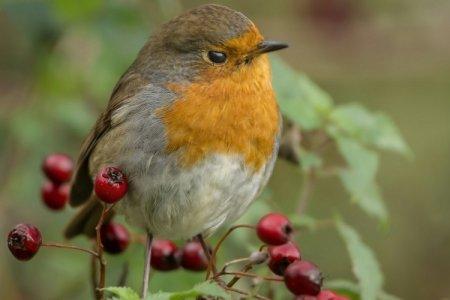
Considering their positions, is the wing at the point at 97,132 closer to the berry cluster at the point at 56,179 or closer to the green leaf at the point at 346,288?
the berry cluster at the point at 56,179

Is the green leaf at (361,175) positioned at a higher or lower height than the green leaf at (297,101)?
lower

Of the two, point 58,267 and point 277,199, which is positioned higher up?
point 277,199

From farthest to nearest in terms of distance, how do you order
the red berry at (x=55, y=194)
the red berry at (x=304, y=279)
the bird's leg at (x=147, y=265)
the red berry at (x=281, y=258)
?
the red berry at (x=55, y=194)
the bird's leg at (x=147, y=265)
the red berry at (x=281, y=258)
the red berry at (x=304, y=279)

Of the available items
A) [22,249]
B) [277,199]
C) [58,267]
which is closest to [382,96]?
[277,199]

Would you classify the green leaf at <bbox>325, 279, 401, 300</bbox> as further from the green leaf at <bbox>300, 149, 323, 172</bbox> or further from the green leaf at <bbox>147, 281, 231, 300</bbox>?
the green leaf at <bbox>147, 281, 231, 300</bbox>

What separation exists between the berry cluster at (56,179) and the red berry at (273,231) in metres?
1.16

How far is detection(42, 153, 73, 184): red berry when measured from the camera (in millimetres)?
4367

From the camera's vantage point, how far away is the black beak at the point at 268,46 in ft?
13.5

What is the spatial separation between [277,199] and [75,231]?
2535mm

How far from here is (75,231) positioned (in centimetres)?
479

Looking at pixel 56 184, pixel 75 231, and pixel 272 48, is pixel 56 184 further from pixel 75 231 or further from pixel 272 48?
pixel 272 48

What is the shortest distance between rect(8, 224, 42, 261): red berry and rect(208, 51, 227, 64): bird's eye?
1.19 metres

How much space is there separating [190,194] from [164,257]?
10.6 inches

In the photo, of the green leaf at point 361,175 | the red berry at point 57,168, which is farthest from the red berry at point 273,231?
the red berry at point 57,168
